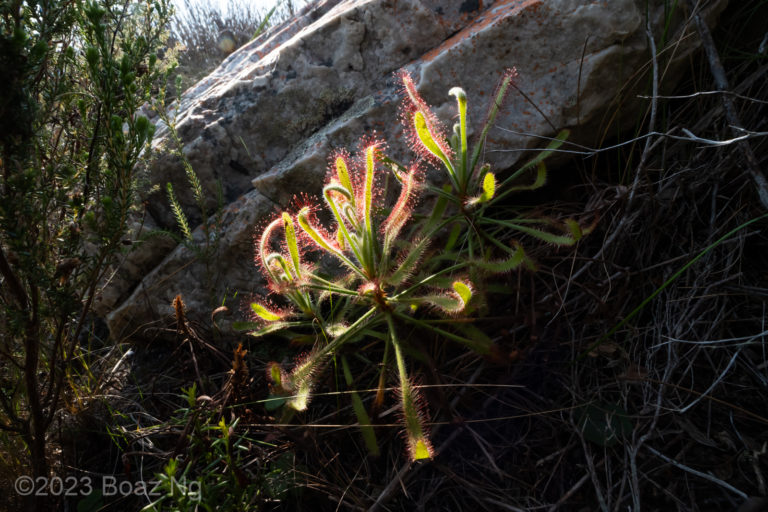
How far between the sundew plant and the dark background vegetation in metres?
0.12

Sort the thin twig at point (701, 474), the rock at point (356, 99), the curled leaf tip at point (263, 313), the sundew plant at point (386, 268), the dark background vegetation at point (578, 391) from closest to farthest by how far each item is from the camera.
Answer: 1. the thin twig at point (701, 474)
2. the dark background vegetation at point (578, 391)
3. the sundew plant at point (386, 268)
4. the curled leaf tip at point (263, 313)
5. the rock at point (356, 99)

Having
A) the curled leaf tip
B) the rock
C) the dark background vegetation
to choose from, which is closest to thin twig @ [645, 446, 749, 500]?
the dark background vegetation

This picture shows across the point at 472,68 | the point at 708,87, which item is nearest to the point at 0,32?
the point at 472,68

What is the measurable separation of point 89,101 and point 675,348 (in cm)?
227

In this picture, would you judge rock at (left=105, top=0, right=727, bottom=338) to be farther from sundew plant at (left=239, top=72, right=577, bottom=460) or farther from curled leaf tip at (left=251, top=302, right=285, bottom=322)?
curled leaf tip at (left=251, top=302, right=285, bottom=322)

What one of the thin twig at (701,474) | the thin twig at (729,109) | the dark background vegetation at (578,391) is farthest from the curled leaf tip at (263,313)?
the thin twig at (729,109)

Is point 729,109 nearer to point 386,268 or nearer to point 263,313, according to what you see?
point 386,268

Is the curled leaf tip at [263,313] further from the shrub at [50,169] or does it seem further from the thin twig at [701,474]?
the thin twig at [701,474]

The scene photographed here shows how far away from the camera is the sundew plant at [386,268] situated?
1.60m

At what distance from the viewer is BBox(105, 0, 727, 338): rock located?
193cm

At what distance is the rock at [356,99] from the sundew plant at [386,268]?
0.19 metres

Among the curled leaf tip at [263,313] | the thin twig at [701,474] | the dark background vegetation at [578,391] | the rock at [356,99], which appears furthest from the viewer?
the rock at [356,99]

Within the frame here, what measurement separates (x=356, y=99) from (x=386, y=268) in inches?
39.3

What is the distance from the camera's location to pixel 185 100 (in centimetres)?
294
